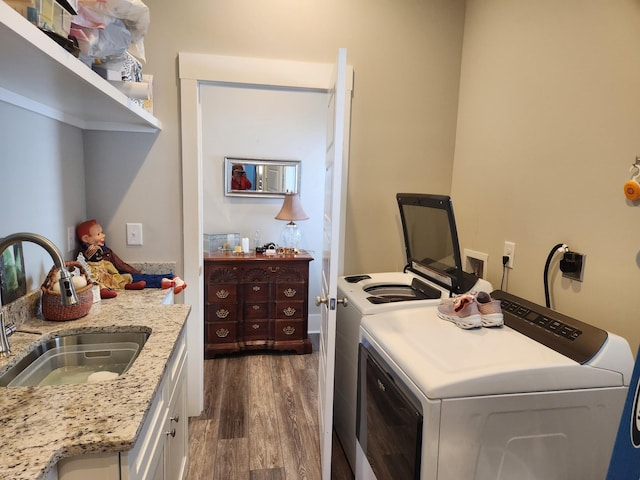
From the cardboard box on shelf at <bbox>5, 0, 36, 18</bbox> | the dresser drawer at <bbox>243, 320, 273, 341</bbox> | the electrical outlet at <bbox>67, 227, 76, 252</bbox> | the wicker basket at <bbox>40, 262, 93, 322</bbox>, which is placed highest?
the cardboard box on shelf at <bbox>5, 0, 36, 18</bbox>

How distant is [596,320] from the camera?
1401 mm

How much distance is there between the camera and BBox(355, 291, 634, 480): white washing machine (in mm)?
1072

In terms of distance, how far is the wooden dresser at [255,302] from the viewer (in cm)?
320

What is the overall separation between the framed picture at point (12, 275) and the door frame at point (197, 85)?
0.82 meters

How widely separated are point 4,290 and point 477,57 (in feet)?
7.92

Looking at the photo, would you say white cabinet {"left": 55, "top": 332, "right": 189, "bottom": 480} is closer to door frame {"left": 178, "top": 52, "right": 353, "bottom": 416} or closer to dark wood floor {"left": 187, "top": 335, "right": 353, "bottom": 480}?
dark wood floor {"left": 187, "top": 335, "right": 353, "bottom": 480}

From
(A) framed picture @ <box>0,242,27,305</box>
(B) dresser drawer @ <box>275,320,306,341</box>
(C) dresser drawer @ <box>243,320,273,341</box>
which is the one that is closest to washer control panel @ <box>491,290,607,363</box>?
(A) framed picture @ <box>0,242,27,305</box>

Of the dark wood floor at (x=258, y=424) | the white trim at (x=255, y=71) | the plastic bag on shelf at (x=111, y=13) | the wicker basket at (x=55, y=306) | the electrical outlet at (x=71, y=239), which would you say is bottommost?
the dark wood floor at (x=258, y=424)

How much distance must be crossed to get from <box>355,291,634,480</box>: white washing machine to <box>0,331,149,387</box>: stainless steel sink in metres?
0.90

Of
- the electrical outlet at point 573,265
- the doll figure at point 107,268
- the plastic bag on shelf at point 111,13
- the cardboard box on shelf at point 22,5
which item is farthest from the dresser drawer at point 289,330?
the cardboard box on shelf at point 22,5

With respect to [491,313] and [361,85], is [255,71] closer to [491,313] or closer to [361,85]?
[361,85]

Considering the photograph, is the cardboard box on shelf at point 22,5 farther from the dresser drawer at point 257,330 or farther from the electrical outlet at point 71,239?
→ the dresser drawer at point 257,330

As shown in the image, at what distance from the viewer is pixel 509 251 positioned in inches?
72.4

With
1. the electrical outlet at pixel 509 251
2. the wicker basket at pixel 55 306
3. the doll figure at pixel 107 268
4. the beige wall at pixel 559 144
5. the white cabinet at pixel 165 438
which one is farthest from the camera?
the doll figure at pixel 107 268
